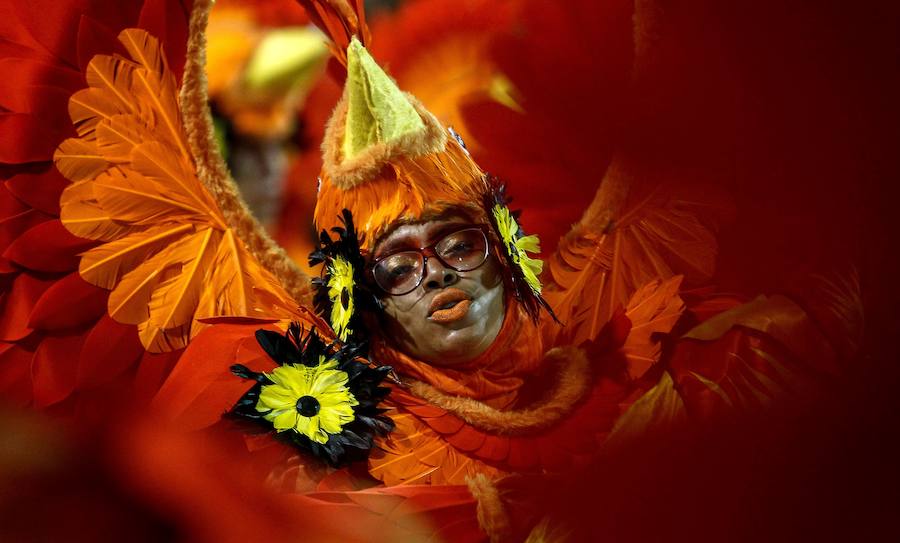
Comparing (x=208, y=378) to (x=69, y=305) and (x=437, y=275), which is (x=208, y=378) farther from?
(x=437, y=275)

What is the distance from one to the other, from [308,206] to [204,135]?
181 cm

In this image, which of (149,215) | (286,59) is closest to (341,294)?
(149,215)

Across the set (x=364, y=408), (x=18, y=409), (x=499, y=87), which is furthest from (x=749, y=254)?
(x=18, y=409)

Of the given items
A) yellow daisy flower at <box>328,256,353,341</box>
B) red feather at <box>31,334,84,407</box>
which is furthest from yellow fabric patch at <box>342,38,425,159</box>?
red feather at <box>31,334,84,407</box>

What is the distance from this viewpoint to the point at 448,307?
5.43 feet

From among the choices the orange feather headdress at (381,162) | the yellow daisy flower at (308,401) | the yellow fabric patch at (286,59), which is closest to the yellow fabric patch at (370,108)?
the orange feather headdress at (381,162)

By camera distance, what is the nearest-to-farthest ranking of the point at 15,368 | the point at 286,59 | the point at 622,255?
the point at 15,368 < the point at 622,255 < the point at 286,59

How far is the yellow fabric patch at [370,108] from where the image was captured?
1.67 m

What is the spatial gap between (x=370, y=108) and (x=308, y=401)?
0.55 m

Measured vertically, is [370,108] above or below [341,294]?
above

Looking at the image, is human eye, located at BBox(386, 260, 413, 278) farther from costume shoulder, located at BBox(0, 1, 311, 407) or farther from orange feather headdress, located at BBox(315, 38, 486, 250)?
costume shoulder, located at BBox(0, 1, 311, 407)

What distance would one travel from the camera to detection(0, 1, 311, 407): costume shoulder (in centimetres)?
156

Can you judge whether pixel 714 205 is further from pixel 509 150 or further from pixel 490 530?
pixel 490 530

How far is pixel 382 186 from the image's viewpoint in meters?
1.68
